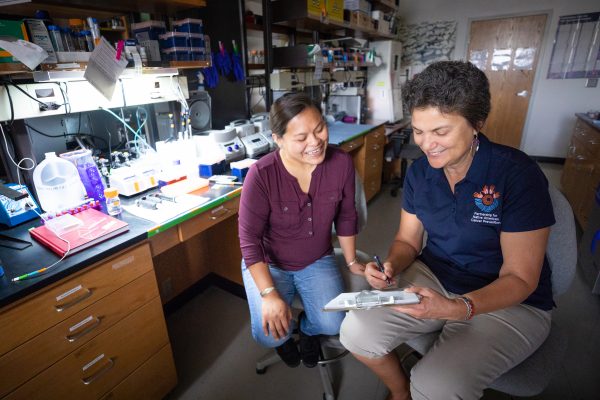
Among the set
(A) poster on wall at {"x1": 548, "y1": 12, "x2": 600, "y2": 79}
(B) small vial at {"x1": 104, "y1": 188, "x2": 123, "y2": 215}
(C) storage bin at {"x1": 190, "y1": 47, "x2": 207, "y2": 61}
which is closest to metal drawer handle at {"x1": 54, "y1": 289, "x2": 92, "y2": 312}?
(B) small vial at {"x1": 104, "y1": 188, "x2": 123, "y2": 215}

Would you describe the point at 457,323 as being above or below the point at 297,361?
above

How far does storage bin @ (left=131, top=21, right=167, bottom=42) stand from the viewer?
1.63m

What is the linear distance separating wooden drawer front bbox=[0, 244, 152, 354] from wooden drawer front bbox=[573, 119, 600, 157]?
3.15 m

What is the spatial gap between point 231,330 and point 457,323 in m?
1.24

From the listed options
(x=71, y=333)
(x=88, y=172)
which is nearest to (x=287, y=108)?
(x=88, y=172)

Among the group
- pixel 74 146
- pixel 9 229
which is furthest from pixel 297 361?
pixel 74 146

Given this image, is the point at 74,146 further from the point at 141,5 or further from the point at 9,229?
the point at 141,5

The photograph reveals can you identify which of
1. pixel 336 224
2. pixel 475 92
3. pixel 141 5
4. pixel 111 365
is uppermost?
pixel 141 5

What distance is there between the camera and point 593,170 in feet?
8.25

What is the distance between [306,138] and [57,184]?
3.34 feet

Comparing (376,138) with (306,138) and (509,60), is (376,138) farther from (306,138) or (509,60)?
(509,60)

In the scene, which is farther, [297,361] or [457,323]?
[297,361]

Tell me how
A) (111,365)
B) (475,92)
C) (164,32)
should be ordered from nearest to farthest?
(475,92) → (111,365) → (164,32)

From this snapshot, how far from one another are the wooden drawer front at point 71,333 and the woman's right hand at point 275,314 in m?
0.44
